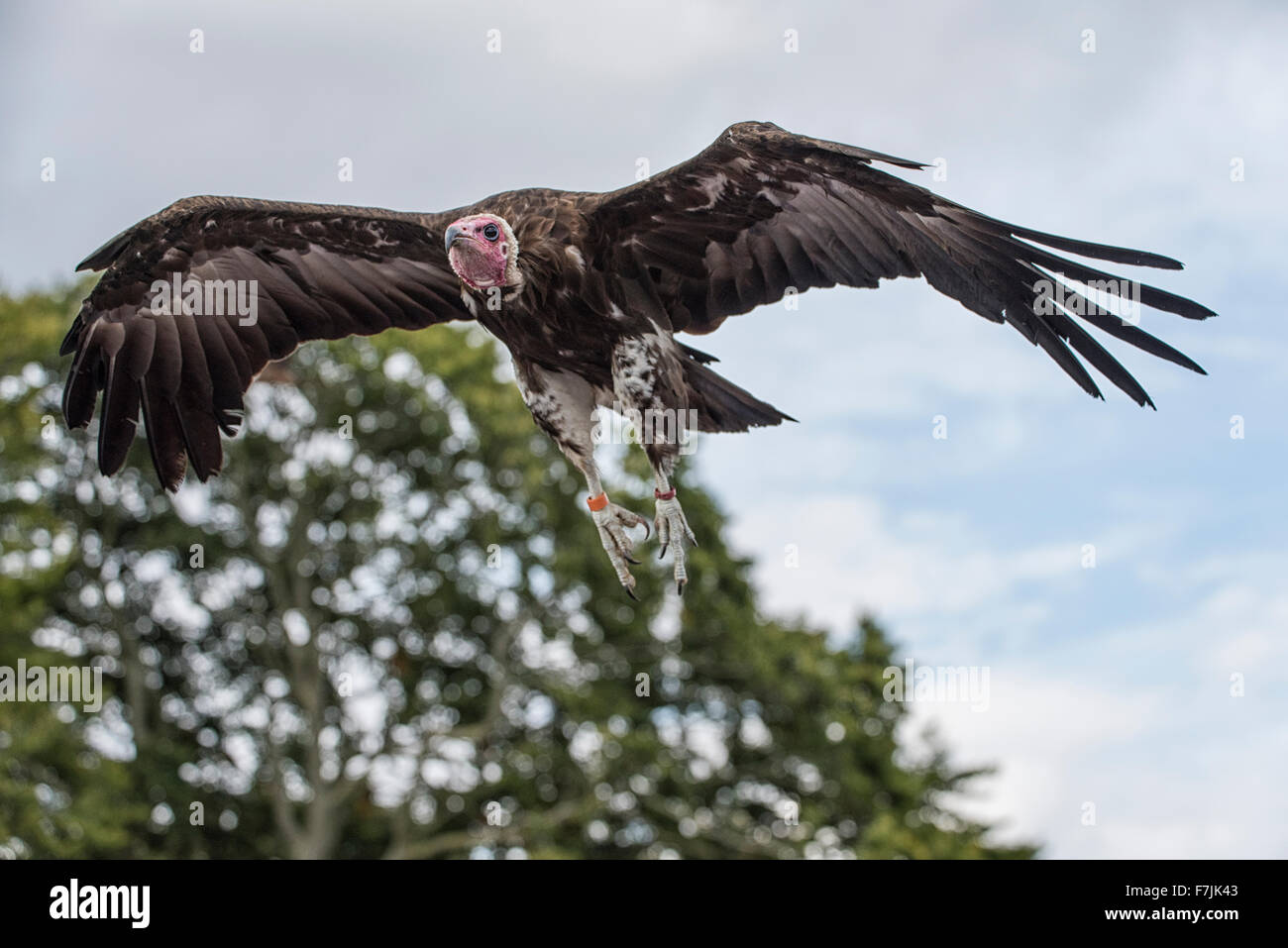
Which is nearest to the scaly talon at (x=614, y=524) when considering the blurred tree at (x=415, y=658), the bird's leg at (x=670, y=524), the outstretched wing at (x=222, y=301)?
the bird's leg at (x=670, y=524)

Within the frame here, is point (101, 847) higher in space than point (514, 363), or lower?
Answer: lower

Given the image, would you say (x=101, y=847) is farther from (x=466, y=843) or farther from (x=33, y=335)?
(x=33, y=335)

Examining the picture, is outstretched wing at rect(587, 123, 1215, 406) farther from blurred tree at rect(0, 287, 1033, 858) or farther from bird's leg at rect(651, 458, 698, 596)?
blurred tree at rect(0, 287, 1033, 858)

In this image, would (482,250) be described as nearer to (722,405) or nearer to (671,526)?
(671,526)

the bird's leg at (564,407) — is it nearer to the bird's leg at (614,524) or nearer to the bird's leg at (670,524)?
the bird's leg at (614,524)

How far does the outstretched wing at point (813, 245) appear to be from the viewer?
253 inches

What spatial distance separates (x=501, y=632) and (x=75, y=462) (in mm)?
9593

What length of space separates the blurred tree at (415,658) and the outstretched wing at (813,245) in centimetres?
2038

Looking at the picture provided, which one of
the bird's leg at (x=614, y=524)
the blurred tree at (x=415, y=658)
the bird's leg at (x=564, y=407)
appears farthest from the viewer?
the blurred tree at (x=415, y=658)

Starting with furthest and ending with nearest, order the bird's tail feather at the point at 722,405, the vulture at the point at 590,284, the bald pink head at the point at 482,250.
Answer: the bird's tail feather at the point at 722,405 → the vulture at the point at 590,284 → the bald pink head at the point at 482,250

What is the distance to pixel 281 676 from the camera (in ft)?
104

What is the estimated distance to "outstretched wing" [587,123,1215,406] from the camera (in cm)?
643

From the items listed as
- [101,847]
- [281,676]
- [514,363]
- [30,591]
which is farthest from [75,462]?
[514,363]
